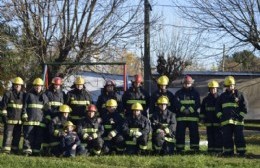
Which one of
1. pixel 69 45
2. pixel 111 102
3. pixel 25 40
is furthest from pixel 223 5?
pixel 111 102

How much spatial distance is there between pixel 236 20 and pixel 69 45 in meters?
6.87

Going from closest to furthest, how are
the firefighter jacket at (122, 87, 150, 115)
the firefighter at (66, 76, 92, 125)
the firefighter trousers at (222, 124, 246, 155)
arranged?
the firefighter trousers at (222, 124, 246, 155), the firefighter at (66, 76, 92, 125), the firefighter jacket at (122, 87, 150, 115)

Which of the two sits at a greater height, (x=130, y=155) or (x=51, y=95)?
(x=51, y=95)

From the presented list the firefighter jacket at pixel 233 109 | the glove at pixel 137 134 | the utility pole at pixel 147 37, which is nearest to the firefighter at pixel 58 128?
the glove at pixel 137 134

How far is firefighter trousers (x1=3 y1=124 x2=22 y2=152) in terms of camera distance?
42.4ft

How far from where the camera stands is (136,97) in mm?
13297

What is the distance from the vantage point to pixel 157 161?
35.5 feet

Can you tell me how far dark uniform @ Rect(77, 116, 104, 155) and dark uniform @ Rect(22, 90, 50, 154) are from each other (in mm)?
1104

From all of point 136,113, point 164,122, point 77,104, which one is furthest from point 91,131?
point 164,122

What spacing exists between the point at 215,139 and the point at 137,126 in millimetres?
2141

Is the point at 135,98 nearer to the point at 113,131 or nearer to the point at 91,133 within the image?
the point at 113,131

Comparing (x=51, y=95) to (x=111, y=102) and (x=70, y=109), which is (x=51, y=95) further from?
(x=111, y=102)

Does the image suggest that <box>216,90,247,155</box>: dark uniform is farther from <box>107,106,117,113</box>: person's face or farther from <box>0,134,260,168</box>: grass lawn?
<box>107,106,117,113</box>: person's face

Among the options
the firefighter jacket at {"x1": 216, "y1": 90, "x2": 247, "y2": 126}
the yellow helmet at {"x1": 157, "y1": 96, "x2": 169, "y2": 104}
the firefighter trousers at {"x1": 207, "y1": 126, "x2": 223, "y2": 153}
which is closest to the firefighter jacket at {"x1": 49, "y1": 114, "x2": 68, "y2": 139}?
the yellow helmet at {"x1": 157, "y1": 96, "x2": 169, "y2": 104}
